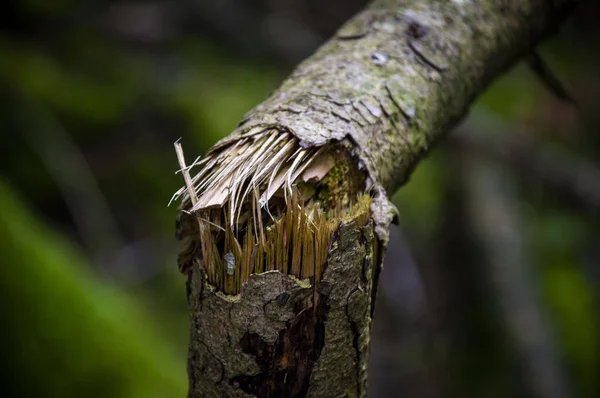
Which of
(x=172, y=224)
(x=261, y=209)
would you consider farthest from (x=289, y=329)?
(x=172, y=224)

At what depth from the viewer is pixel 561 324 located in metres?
2.56

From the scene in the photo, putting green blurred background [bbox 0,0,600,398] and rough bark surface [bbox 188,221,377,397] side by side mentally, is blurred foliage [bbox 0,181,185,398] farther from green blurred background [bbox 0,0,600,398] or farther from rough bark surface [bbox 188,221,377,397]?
rough bark surface [bbox 188,221,377,397]

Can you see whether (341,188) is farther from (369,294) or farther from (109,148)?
(109,148)

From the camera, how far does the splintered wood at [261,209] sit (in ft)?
1.79

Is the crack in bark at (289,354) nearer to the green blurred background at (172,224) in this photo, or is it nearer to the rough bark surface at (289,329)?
the rough bark surface at (289,329)

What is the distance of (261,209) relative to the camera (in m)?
0.59

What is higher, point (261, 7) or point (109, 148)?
point (261, 7)

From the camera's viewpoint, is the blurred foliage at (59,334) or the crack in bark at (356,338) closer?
the crack in bark at (356,338)

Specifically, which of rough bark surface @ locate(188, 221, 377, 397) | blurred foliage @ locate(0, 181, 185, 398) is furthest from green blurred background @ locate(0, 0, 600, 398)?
rough bark surface @ locate(188, 221, 377, 397)

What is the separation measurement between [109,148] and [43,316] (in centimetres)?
177

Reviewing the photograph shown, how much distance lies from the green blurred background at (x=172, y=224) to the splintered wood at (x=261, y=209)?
112cm

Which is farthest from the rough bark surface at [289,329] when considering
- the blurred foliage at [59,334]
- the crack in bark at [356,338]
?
the blurred foliage at [59,334]

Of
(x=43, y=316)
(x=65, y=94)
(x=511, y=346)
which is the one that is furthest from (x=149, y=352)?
(x=65, y=94)

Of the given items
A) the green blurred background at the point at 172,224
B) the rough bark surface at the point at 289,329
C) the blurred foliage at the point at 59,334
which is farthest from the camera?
the green blurred background at the point at 172,224
